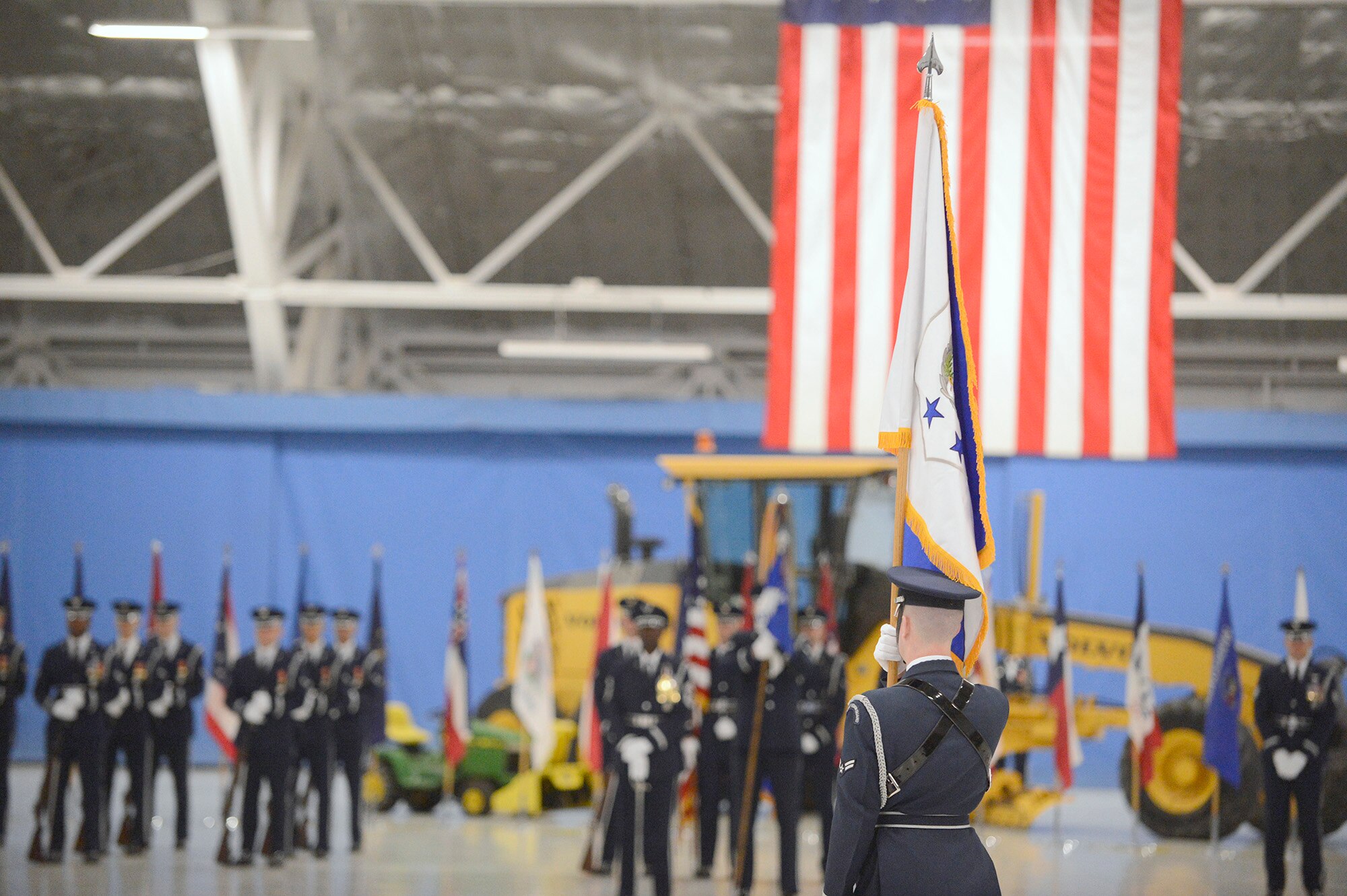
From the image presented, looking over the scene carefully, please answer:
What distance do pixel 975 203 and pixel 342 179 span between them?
8.82m

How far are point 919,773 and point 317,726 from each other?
6.38m

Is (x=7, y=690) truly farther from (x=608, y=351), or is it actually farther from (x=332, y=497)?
(x=608, y=351)

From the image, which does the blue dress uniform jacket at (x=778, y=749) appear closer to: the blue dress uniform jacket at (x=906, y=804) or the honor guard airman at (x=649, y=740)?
the honor guard airman at (x=649, y=740)

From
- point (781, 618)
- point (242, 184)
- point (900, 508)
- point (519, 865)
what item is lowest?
point (519, 865)

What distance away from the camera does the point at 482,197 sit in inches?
574

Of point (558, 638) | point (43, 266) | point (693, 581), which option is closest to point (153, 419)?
point (43, 266)

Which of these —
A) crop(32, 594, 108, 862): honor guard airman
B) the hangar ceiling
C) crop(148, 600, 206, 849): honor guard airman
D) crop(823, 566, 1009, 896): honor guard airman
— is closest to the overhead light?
the hangar ceiling

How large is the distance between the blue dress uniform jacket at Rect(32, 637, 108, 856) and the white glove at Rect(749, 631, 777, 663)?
399cm

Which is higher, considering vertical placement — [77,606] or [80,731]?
[77,606]

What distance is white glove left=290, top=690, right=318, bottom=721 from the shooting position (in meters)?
8.85

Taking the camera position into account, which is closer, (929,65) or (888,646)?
(888,646)

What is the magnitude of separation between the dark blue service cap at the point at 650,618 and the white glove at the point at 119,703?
→ 3.36 m

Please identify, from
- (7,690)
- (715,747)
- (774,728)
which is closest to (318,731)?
(7,690)

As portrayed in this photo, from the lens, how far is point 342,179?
1455cm
